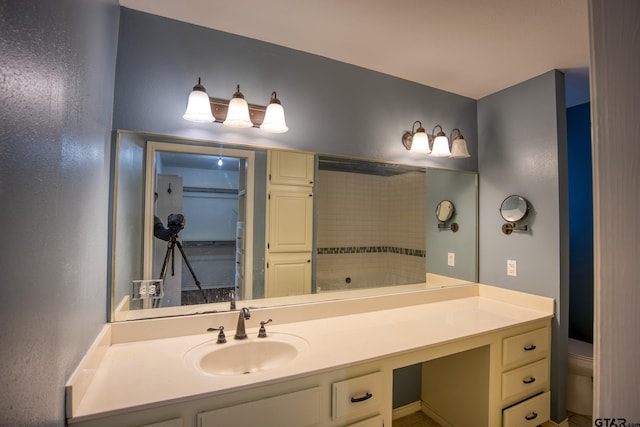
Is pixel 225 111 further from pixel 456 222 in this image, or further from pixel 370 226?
pixel 456 222

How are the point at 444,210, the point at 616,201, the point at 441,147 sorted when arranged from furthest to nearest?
1. the point at 444,210
2. the point at 441,147
3. the point at 616,201

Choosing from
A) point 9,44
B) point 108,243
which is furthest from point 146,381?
point 9,44

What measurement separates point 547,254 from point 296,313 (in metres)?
1.63

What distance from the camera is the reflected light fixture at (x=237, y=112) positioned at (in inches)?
57.7

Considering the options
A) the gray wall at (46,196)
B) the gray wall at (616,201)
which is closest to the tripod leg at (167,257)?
the gray wall at (46,196)

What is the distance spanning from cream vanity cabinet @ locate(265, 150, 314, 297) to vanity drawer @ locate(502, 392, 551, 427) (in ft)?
4.17

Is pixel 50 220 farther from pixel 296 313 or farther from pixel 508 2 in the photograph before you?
pixel 508 2

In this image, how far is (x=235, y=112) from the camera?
1464 mm

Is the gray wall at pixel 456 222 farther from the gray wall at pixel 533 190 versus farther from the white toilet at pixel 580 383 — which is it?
the white toilet at pixel 580 383

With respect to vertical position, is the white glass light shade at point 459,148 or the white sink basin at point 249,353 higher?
the white glass light shade at point 459,148

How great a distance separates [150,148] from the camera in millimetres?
1417

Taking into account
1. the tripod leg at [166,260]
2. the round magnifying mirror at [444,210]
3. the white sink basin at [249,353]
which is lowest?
the white sink basin at [249,353]

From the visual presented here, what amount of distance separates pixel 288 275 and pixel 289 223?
0.95 ft

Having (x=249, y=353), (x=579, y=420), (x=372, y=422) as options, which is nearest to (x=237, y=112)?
(x=249, y=353)
